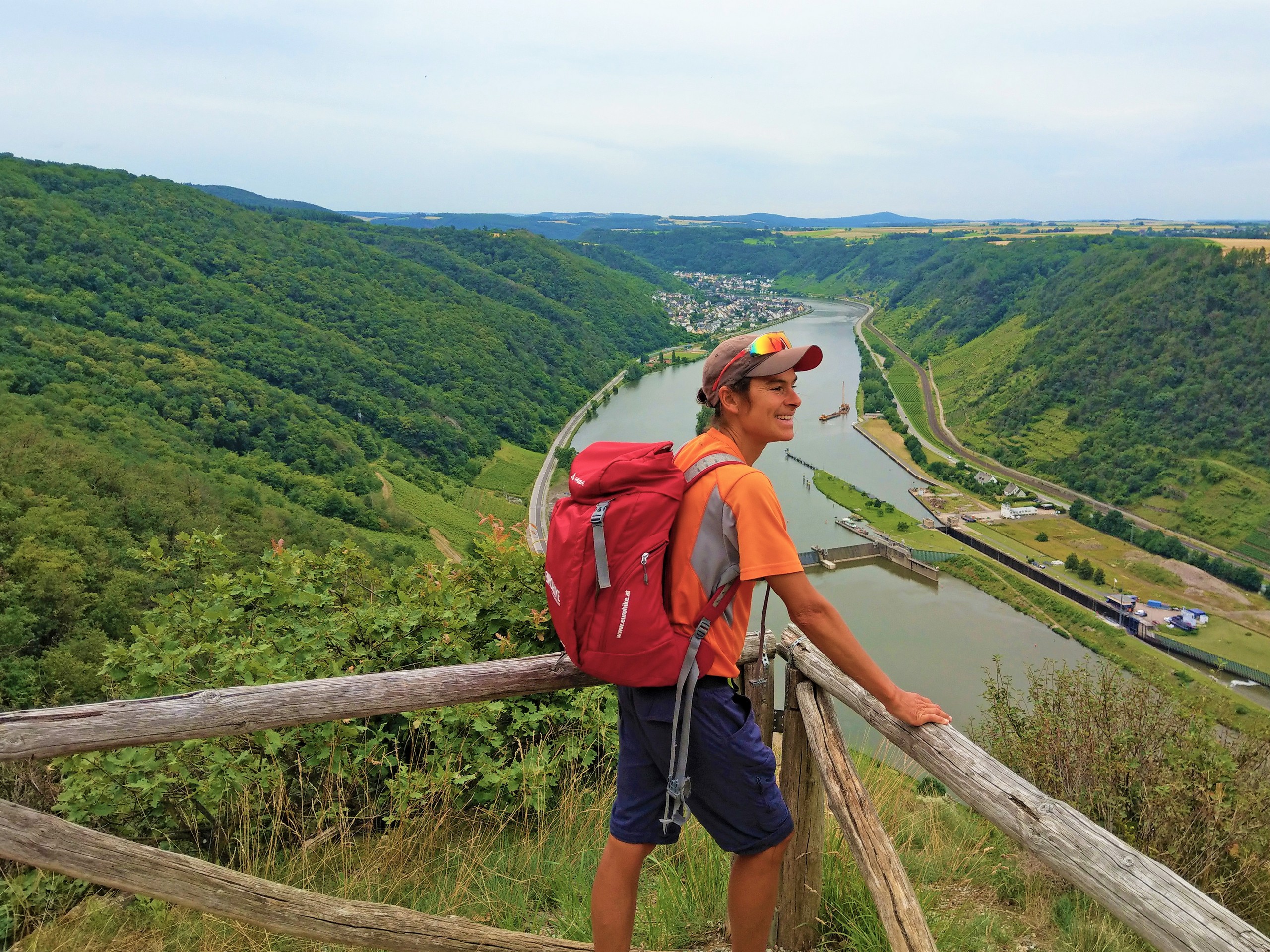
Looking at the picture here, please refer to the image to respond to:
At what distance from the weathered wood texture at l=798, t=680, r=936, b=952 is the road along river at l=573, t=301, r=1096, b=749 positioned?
2.25m

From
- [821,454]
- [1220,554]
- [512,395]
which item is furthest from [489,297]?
[1220,554]

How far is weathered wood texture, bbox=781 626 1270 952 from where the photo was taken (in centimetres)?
101

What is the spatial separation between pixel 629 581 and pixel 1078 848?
830mm

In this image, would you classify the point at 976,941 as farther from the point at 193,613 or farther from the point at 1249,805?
the point at 193,613

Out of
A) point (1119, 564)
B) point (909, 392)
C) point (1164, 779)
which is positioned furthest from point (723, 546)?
point (909, 392)

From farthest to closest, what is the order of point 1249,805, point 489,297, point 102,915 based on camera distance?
point 489,297, point 1249,805, point 102,915

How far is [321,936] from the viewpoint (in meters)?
1.67

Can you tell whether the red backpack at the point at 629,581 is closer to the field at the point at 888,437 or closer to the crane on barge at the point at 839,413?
the field at the point at 888,437

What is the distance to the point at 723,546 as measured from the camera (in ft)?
4.70

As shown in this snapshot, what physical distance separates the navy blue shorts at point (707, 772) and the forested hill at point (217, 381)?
3621 mm

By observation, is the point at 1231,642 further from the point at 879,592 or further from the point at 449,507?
the point at 449,507

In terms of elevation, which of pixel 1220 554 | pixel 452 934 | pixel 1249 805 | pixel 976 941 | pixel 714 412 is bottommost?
pixel 1220 554

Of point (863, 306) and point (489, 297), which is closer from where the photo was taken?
point (489, 297)

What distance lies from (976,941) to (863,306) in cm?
11425
